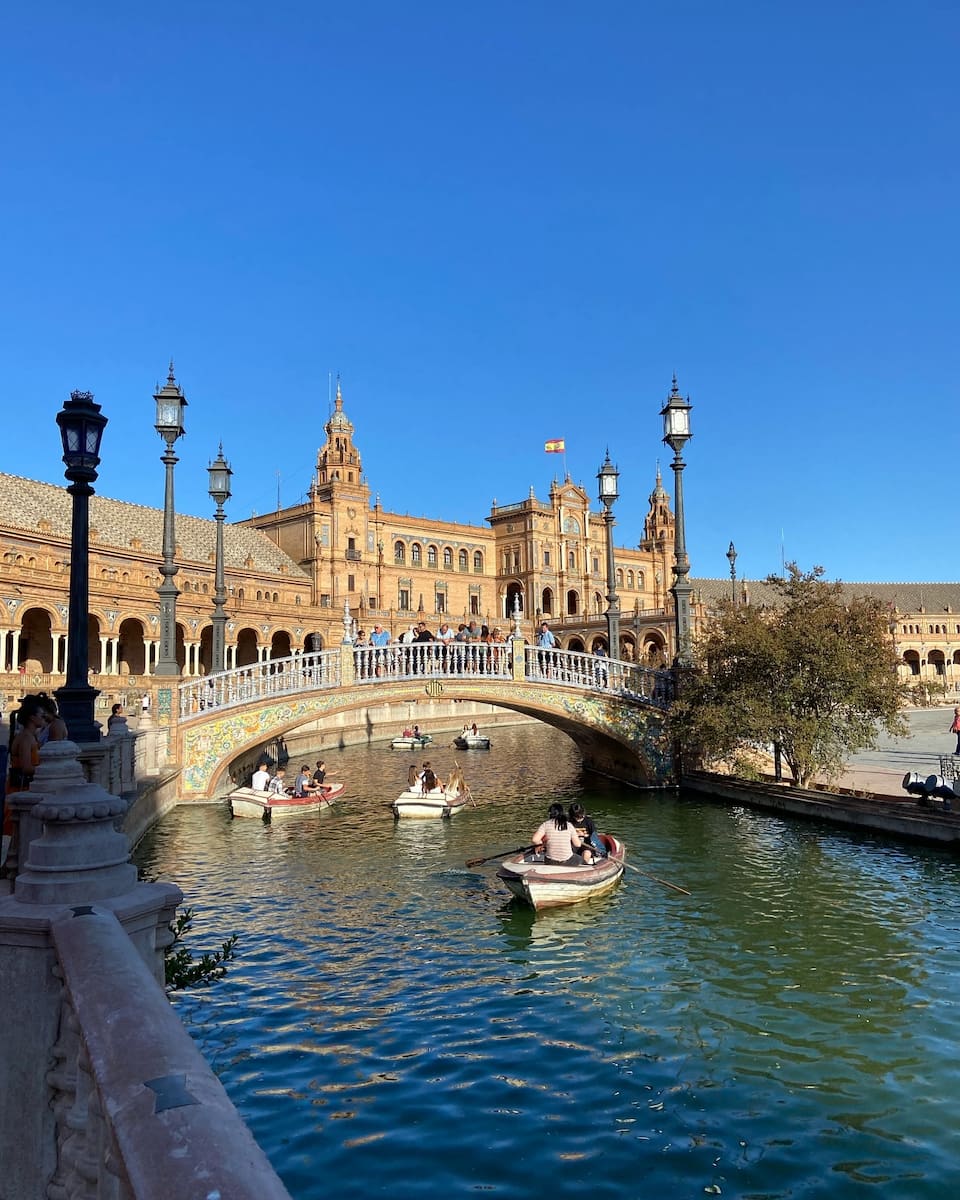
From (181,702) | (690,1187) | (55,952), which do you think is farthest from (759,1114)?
(181,702)

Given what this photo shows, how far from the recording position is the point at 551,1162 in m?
6.82

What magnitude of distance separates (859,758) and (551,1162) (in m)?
24.5

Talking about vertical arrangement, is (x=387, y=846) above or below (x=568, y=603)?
below

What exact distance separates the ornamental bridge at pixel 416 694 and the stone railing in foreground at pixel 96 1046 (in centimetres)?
1875

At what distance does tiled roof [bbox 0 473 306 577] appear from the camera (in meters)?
47.0

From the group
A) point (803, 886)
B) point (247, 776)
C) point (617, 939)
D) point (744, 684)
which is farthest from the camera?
point (247, 776)

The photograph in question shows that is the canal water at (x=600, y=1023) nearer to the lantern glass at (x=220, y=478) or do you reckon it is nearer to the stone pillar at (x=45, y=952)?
the stone pillar at (x=45, y=952)

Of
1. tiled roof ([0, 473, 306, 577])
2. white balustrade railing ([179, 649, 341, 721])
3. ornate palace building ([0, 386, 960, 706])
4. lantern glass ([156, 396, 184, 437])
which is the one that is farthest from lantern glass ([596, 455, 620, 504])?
tiled roof ([0, 473, 306, 577])

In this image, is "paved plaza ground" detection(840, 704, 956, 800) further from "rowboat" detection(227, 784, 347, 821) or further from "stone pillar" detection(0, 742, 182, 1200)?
"stone pillar" detection(0, 742, 182, 1200)

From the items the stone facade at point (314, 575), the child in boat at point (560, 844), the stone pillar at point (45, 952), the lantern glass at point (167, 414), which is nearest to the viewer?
the stone pillar at point (45, 952)

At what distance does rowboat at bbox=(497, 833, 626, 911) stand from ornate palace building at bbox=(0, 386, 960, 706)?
1131 centimetres

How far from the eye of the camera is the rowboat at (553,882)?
43.4ft

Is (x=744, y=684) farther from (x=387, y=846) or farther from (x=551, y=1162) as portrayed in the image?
(x=551, y=1162)

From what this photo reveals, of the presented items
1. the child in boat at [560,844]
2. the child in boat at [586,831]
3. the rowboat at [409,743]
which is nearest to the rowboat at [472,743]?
the rowboat at [409,743]
